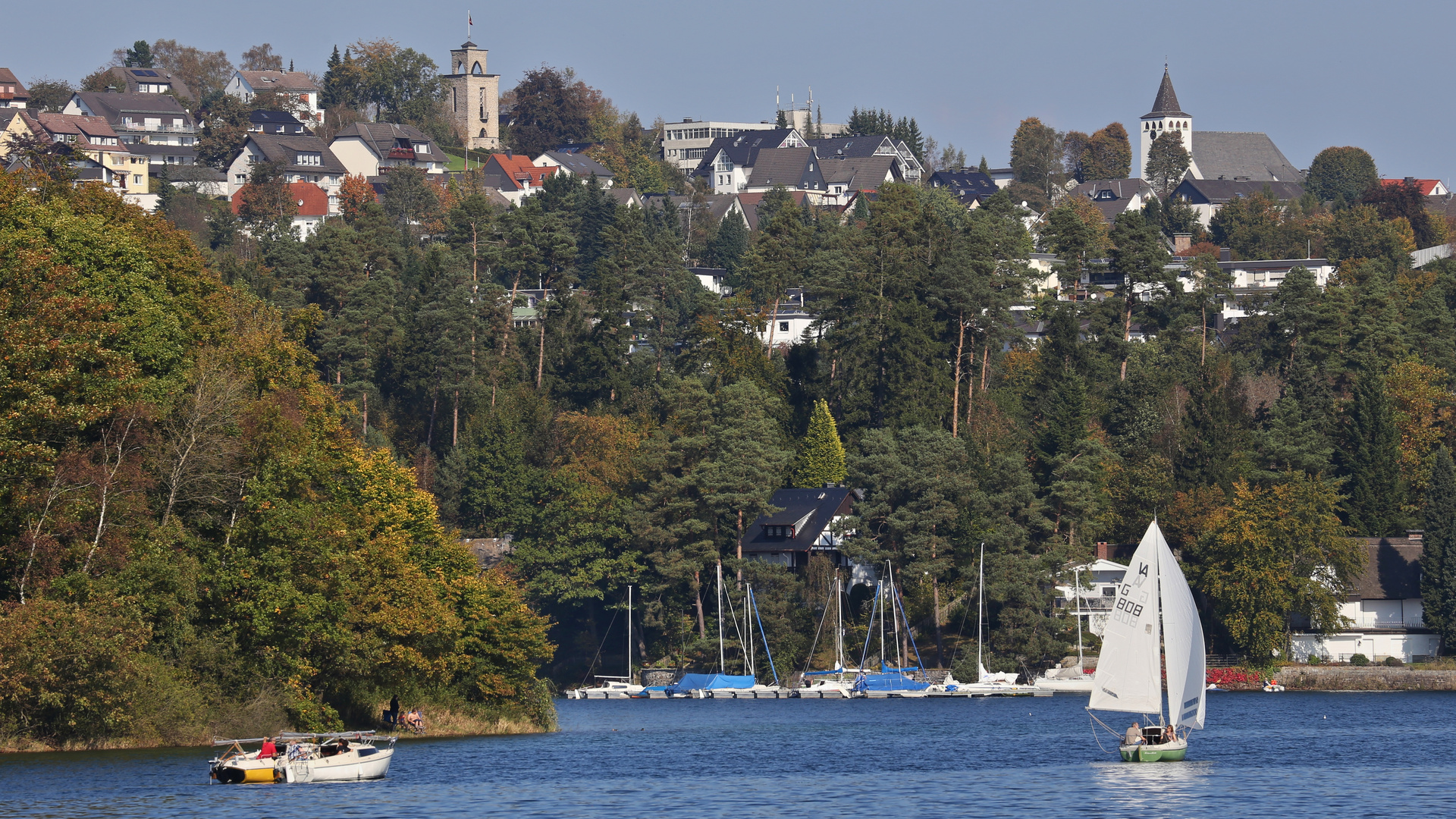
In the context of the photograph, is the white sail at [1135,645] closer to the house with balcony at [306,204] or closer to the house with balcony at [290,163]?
the house with balcony at [306,204]

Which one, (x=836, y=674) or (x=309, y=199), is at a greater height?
(x=309, y=199)

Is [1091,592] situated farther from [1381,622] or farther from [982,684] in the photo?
[1381,622]

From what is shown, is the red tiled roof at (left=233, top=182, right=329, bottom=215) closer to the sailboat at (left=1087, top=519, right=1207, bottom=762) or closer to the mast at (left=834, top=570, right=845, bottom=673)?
the mast at (left=834, top=570, right=845, bottom=673)

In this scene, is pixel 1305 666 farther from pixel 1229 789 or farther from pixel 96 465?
pixel 96 465

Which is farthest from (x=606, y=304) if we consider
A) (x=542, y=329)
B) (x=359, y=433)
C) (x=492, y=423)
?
(x=359, y=433)

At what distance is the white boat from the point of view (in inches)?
1805

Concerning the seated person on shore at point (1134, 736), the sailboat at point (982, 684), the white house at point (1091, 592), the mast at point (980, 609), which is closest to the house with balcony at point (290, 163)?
the mast at point (980, 609)

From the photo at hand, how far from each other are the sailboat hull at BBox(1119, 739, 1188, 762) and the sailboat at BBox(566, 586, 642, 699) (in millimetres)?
50944

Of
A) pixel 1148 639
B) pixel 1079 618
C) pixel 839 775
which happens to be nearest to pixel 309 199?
pixel 1079 618

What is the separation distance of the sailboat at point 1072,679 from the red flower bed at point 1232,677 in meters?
6.10

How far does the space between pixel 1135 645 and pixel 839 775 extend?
10367 millimetres

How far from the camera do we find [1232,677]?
298 ft

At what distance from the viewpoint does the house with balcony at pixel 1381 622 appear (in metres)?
94.0

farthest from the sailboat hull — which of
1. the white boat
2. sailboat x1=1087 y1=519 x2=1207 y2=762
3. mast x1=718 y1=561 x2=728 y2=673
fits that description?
mast x1=718 y1=561 x2=728 y2=673
